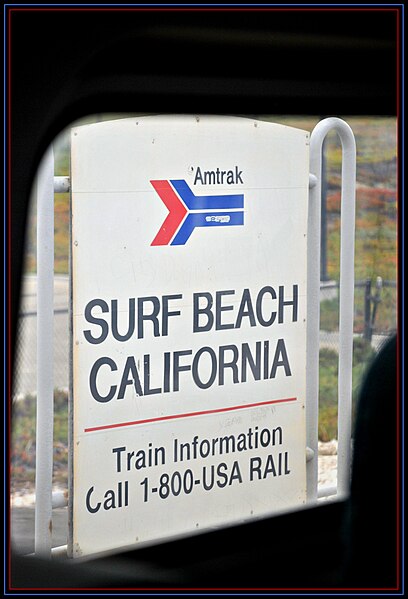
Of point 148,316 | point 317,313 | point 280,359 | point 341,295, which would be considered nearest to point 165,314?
point 148,316

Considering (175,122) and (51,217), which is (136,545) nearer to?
(51,217)

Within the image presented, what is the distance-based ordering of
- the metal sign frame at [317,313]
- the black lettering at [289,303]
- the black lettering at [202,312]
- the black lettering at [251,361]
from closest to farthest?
the black lettering at [202,312] → the black lettering at [251,361] → the black lettering at [289,303] → the metal sign frame at [317,313]

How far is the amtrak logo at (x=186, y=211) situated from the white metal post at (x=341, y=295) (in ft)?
A: 1.28

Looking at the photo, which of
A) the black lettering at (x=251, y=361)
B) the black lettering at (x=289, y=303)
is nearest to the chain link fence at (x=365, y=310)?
the black lettering at (x=289, y=303)

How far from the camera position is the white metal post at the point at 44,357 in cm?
235

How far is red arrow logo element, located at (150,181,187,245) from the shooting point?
8.16 feet

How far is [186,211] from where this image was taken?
8.34 ft

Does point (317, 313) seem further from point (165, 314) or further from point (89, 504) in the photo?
point (89, 504)

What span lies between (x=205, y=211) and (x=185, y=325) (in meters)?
0.29

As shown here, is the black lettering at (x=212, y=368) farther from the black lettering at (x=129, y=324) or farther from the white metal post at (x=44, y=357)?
the white metal post at (x=44, y=357)

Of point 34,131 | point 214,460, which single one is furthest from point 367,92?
point 214,460

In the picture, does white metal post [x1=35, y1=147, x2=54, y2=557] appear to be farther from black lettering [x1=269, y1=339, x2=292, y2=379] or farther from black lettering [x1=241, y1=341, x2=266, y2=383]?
black lettering [x1=269, y1=339, x2=292, y2=379]

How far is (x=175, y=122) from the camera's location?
2537 mm
